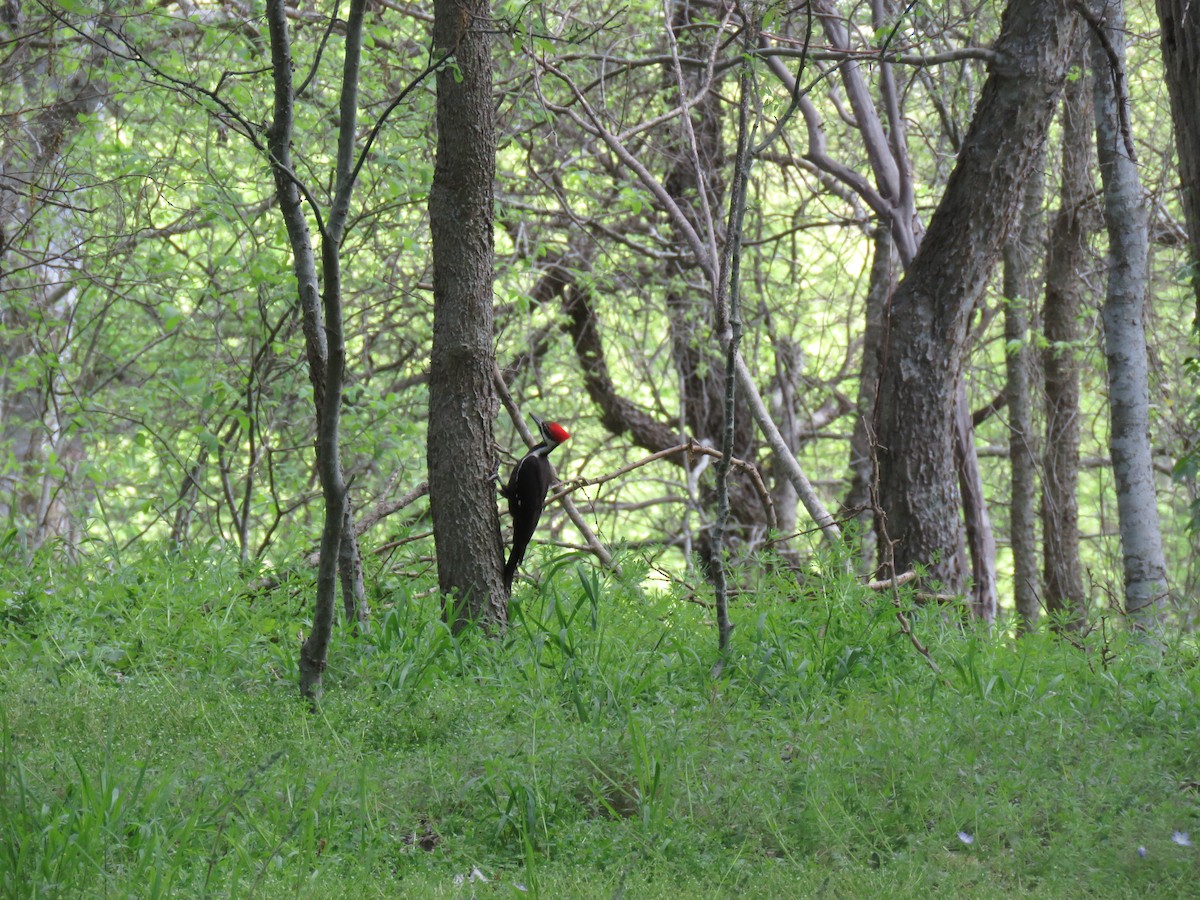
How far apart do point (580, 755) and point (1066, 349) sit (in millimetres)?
6722

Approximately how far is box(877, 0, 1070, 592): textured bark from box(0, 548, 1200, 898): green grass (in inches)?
42.9

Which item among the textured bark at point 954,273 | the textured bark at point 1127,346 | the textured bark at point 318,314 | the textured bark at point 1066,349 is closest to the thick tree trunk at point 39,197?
the textured bark at point 318,314

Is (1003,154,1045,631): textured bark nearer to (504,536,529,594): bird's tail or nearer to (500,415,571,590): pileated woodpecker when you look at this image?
(500,415,571,590): pileated woodpecker


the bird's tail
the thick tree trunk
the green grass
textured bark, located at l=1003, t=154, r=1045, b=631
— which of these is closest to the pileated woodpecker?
the bird's tail

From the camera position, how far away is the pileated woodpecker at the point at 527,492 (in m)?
4.34

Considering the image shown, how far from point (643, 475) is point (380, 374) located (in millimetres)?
3362

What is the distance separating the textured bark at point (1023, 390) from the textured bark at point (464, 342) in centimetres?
509

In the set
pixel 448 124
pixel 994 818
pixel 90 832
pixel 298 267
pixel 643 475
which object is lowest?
pixel 994 818

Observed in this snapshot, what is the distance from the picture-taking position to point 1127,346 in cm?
557

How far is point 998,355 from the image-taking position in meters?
13.6

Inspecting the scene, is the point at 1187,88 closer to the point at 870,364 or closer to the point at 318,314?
the point at 318,314

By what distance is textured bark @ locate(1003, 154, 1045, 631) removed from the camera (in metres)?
8.07

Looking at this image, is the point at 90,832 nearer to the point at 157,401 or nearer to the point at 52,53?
the point at 52,53

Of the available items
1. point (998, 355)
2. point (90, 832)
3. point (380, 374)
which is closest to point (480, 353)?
point (90, 832)
